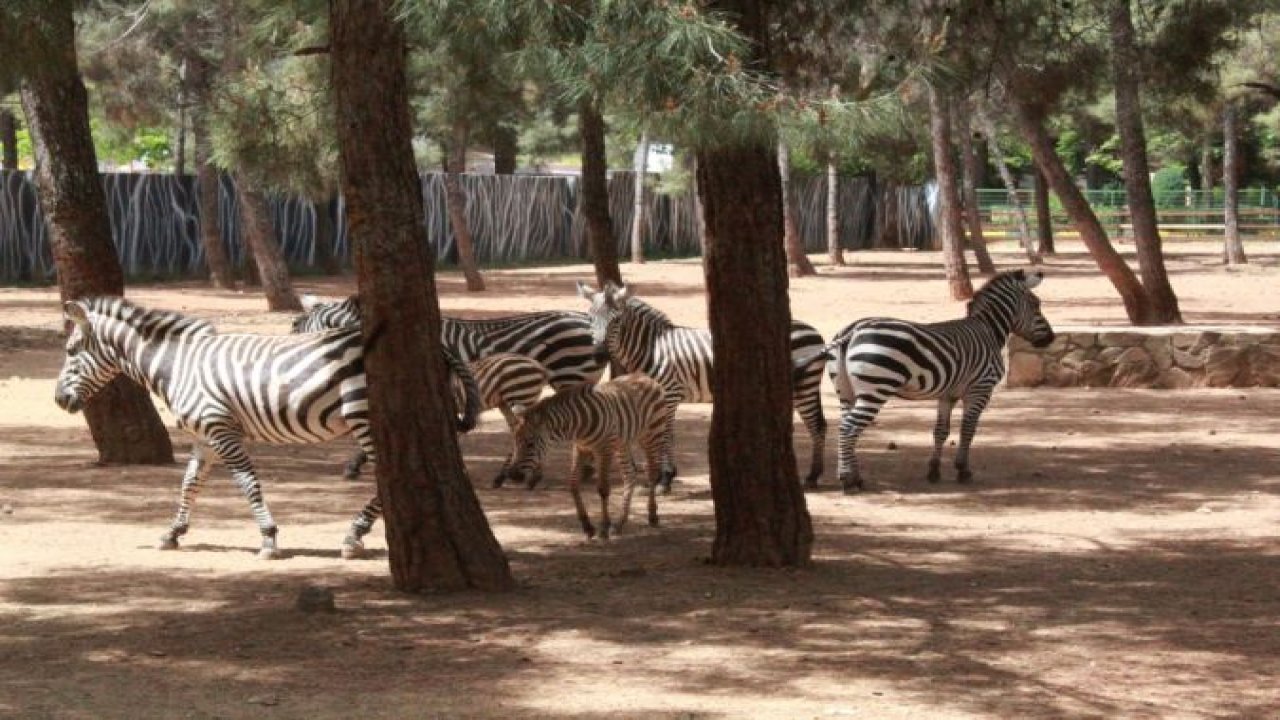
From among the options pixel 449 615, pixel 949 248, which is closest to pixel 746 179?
pixel 449 615

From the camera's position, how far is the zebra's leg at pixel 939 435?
45.2 ft

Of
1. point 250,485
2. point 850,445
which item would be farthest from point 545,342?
point 250,485

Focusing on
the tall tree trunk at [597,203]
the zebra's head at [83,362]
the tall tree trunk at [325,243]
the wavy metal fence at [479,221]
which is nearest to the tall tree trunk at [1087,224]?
the tall tree trunk at [597,203]

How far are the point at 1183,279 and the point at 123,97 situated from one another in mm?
21610

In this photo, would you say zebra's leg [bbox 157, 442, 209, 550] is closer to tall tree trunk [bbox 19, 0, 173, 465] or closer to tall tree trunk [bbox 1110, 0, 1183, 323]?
tall tree trunk [bbox 19, 0, 173, 465]

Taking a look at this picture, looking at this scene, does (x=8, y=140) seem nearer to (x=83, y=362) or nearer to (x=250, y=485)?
(x=83, y=362)

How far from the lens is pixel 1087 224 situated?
2459 centimetres

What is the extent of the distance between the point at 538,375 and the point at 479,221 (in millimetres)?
35111

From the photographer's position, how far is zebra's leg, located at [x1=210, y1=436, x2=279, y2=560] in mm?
10547

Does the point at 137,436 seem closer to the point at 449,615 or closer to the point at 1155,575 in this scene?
the point at 449,615

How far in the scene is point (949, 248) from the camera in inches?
1278

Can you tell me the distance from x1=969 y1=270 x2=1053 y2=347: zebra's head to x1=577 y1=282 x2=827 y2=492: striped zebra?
1.67 m

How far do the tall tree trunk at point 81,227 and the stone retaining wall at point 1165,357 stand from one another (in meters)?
9.23

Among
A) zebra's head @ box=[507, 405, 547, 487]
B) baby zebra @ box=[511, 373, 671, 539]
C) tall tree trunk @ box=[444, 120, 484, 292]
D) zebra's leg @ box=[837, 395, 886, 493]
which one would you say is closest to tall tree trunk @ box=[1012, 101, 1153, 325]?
zebra's leg @ box=[837, 395, 886, 493]
